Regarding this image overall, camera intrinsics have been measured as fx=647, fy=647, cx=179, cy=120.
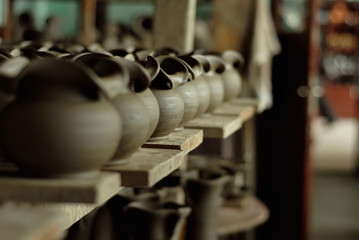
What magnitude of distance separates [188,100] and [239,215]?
1711 mm

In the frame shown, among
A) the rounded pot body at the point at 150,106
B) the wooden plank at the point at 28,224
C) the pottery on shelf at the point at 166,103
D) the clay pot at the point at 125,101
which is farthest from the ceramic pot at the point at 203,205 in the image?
the wooden plank at the point at 28,224

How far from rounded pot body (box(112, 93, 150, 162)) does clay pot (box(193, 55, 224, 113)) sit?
91cm

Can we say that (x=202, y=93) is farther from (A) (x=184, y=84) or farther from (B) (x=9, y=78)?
(B) (x=9, y=78)

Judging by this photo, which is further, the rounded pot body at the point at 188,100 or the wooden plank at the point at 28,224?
the rounded pot body at the point at 188,100

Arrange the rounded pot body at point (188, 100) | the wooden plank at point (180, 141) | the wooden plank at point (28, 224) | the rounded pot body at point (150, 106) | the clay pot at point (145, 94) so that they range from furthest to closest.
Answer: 1. the rounded pot body at point (188, 100)
2. the wooden plank at point (180, 141)
3. the rounded pot body at point (150, 106)
4. the clay pot at point (145, 94)
5. the wooden plank at point (28, 224)

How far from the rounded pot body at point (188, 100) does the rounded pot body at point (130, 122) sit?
0.56 meters

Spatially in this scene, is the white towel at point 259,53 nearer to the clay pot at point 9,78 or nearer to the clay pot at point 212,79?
Result: the clay pot at point 212,79

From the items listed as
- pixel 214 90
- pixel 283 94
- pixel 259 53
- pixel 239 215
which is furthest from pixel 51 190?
pixel 283 94

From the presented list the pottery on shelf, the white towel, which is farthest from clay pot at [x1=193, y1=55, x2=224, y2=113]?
the white towel

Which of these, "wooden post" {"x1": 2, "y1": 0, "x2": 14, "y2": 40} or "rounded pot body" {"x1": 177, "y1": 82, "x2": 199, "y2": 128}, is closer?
"rounded pot body" {"x1": 177, "y1": 82, "x2": 199, "y2": 128}

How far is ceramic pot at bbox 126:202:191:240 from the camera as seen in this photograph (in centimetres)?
206

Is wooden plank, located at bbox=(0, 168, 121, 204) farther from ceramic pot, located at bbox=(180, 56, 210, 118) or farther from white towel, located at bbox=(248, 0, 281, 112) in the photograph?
white towel, located at bbox=(248, 0, 281, 112)

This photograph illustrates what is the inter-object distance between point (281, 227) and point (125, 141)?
149 inches

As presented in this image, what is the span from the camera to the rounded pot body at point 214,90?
7.69 ft
